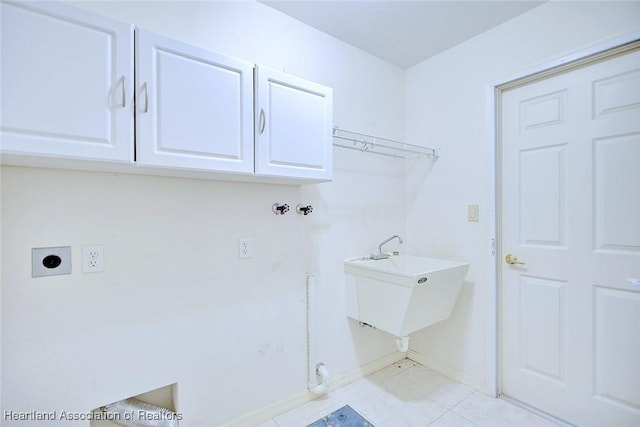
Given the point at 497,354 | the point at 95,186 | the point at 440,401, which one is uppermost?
the point at 95,186

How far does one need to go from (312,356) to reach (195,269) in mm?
981

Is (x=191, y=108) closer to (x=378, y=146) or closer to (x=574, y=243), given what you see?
(x=378, y=146)

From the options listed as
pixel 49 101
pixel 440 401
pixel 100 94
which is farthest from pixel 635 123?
pixel 49 101

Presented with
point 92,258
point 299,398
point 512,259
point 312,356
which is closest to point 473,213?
point 512,259

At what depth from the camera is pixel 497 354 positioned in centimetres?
201

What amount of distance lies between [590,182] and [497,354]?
1.24m

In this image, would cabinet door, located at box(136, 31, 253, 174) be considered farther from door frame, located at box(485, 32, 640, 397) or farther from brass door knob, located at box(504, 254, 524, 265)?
brass door knob, located at box(504, 254, 524, 265)

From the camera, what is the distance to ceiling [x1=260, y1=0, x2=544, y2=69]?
1797mm

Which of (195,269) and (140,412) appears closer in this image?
(140,412)

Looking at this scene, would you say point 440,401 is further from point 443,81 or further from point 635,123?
point 443,81

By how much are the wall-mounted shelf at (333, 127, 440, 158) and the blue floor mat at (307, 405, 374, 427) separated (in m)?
1.72

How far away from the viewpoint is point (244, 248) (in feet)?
5.57

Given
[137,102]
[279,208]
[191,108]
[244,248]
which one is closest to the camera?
[137,102]

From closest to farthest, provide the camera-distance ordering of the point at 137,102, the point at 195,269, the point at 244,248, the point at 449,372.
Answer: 1. the point at 137,102
2. the point at 195,269
3. the point at 244,248
4. the point at 449,372
